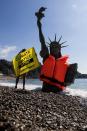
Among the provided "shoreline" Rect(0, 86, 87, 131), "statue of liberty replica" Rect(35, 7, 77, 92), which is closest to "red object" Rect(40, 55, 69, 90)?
"statue of liberty replica" Rect(35, 7, 77, 92)

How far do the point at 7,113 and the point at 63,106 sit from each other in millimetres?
3756

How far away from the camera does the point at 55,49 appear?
730 inches

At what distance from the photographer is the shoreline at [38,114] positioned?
958cm

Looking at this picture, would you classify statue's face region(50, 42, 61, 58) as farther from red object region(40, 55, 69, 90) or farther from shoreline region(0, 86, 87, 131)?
shoreline region(0, 86, 87, 131)

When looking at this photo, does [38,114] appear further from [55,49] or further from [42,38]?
[42,38]

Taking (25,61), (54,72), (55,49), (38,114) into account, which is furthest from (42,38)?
(38,114)

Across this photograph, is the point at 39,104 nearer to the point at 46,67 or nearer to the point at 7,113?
the point at 7,113

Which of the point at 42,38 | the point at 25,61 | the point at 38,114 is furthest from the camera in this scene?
the point at 42,38

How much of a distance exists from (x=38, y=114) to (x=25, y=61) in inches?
299

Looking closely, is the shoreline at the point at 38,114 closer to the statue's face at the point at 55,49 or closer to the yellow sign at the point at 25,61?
the yellow sign at the point at 25,61

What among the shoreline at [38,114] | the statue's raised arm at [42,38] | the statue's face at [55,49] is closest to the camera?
the shoreline at [38,114]

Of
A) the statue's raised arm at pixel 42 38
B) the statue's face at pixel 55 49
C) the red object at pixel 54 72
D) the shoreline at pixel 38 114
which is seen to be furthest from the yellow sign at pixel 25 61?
the shoreline at pixel 38 114

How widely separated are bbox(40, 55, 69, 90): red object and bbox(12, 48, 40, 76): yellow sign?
63 cm

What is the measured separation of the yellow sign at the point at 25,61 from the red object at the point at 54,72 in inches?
24.9
